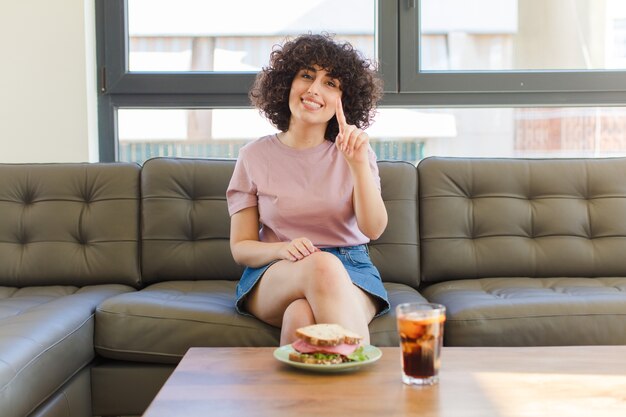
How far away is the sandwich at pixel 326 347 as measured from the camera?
1.44m

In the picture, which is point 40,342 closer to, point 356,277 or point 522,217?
point 356,277

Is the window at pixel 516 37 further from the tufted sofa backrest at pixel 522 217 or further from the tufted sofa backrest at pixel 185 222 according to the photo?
the tufted sofa backrest at pixel 185 222

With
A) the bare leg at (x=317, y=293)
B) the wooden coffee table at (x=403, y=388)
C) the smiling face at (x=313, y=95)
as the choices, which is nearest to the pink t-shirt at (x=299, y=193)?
the smiling face at (x=313, y=95)

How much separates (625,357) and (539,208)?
119 centimetres

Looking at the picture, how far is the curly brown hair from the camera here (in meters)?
2.29

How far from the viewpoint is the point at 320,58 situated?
2.27 metres

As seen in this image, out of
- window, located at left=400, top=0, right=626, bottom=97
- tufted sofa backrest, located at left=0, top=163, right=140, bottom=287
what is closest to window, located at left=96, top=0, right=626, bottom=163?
window, located at left=400, top=0, right=626, bottom=97

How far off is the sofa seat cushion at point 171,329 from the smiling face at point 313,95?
1.92ft

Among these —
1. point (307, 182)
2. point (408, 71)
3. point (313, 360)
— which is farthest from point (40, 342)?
point (408, 71)

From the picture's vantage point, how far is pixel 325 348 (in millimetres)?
1450

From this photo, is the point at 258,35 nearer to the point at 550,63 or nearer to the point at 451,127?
the point at 451,127

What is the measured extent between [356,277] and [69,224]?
110 centimetres

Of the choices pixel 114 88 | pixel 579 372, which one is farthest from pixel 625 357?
pixel 114 88

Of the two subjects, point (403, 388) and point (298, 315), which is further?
point (298, 315)
